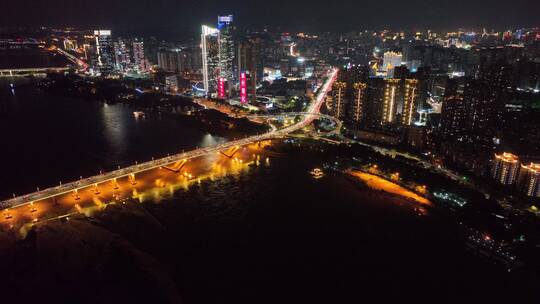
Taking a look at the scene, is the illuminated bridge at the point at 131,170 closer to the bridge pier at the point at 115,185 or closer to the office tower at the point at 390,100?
the bridge pier at the point at 115,185

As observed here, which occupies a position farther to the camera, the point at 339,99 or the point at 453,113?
the point at 339,99

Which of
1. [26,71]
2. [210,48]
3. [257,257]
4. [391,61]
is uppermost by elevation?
[210,48]

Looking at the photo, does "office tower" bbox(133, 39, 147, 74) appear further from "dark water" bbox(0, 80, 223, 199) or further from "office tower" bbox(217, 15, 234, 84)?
"office tower" bbox(217, 15, 234, 84)

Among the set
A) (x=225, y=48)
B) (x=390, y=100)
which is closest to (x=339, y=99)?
(x=390, y=100)

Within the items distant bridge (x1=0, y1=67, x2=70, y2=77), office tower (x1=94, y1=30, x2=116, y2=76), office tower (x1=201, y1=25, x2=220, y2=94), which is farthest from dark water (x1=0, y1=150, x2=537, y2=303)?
distant bridge (x1=0, y1=67, x2=70, y2=77)

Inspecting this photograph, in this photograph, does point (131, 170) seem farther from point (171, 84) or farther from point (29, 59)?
point (29, 59)
